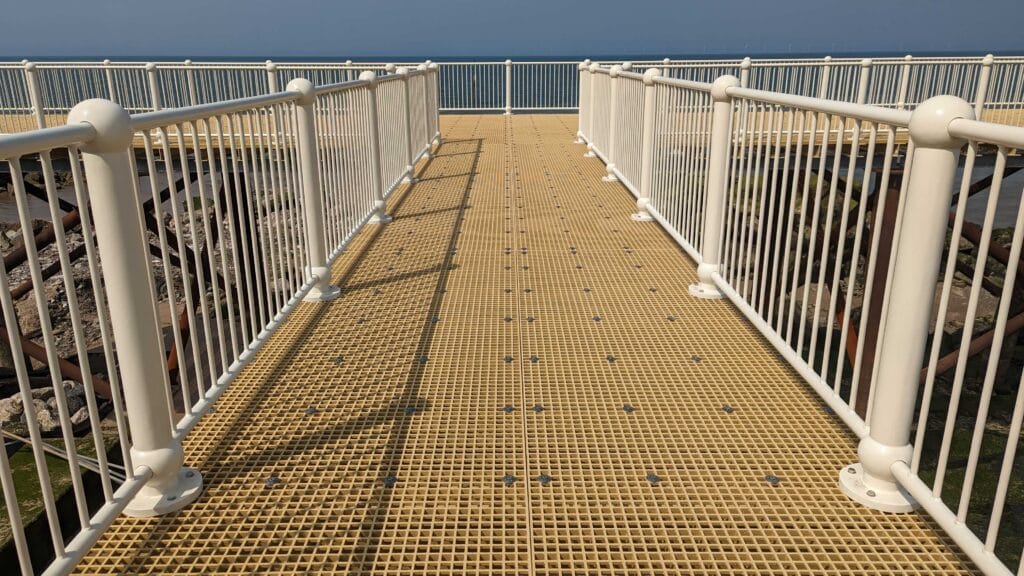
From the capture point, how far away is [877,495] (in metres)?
2.75

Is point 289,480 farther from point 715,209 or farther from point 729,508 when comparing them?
point 715,209

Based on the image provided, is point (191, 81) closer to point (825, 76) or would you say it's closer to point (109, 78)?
point (109, 78)

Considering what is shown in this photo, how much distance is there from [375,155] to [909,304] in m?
5.77

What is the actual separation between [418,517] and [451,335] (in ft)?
6.18

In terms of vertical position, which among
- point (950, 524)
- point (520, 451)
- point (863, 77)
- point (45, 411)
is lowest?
point (45, 411)

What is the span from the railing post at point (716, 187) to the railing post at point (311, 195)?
276 centimetres

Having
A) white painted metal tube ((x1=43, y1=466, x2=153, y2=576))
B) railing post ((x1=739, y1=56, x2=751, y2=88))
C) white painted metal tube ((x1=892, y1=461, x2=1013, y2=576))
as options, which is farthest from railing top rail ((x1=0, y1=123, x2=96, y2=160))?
railing post ((x1=739, y1=56, x2=751, y2=88))

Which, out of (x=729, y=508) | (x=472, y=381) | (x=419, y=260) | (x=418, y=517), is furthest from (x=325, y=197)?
(x=729, y=508)

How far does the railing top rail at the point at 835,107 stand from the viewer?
268 centimetres

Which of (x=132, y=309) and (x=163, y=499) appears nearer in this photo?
(x=132, y=309)

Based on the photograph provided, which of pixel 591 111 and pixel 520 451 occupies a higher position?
pixel 591 111

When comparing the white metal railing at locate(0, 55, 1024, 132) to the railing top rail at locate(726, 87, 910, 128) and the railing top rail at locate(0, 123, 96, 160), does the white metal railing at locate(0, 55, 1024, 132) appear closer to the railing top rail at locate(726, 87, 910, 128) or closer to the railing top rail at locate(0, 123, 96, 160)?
the railing top rail at locate(726, 87, 910, 128)

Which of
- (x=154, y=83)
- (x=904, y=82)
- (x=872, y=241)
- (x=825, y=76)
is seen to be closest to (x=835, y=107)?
(x=872, y=241)

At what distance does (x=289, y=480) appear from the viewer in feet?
9.66
